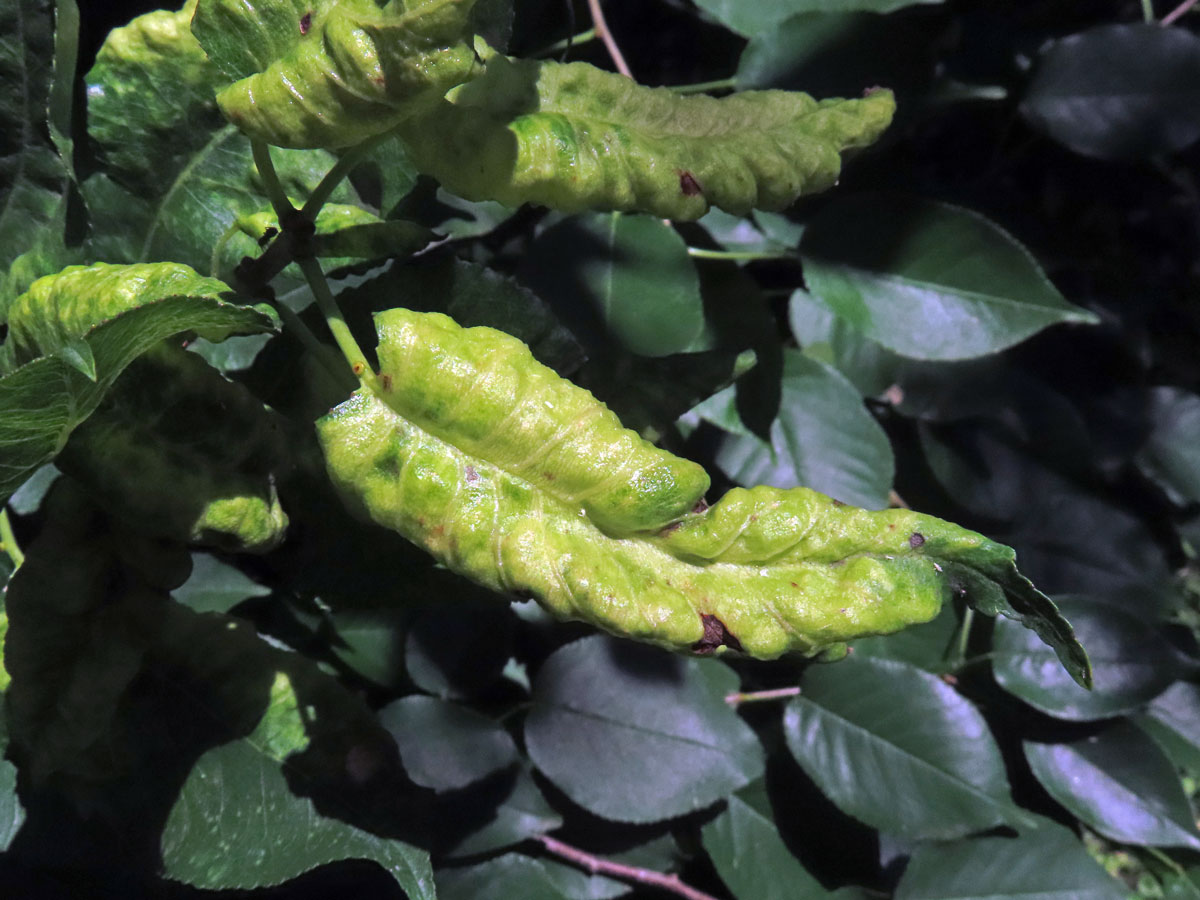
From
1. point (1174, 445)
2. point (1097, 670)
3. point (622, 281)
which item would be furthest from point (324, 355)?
point (1174, 445)

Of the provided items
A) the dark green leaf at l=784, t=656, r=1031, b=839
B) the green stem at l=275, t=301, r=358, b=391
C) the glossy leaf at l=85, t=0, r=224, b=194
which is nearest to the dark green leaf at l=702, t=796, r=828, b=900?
the dark green leaf at l=784, t=656, r=1031, b=839

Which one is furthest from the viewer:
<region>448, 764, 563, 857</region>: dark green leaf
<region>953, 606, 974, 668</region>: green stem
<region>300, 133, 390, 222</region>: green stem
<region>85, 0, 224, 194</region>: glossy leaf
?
<region>953, 606, 974, 668</region>: green stem

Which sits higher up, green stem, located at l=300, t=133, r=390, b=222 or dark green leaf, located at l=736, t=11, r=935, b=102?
green stem, located at l=300, t=133, r=390, b=222

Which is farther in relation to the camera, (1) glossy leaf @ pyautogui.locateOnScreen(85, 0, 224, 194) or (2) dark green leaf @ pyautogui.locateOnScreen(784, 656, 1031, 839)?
(2) dark green leaf @ pyautogui.locateOnScreen(784, 656, 1031, 839)

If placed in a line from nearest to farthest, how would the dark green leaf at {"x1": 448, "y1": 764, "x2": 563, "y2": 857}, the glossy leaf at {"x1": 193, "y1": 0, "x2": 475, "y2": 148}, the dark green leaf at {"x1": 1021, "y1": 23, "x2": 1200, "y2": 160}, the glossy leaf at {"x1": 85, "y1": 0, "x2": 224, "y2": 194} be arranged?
the glossy leaf at {"x1": 193, "y1": 0, "x2": 475, "y2": 148} < the glossy leaf at {"x1": 85, "y1": 0, "x2": 224, "y2": 194} < the dark green leaf at {"x1": 448, "y1": 764, "x2": 563, "y2": 857} < the dark green leaf at {"x1": 1021, "y1": 23, "x2": 1200, "y2": 160}

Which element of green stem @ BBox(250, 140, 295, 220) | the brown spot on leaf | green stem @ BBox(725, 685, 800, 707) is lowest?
green stem @ BBox(725, 685, 800, 707)

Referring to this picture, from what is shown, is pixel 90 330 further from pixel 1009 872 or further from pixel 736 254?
pixel 1009 872

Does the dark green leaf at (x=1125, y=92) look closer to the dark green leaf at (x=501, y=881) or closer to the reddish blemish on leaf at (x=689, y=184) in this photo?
the reddish blemish on leaf at (x=689, y=184)

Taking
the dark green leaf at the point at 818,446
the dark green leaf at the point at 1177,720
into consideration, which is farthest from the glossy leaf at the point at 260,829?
the dark green leaf at the point at 1177,720

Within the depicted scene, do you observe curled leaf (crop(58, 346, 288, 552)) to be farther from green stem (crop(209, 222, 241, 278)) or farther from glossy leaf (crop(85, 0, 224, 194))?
glossy leaf (crop(85, 0, 224, 194))
